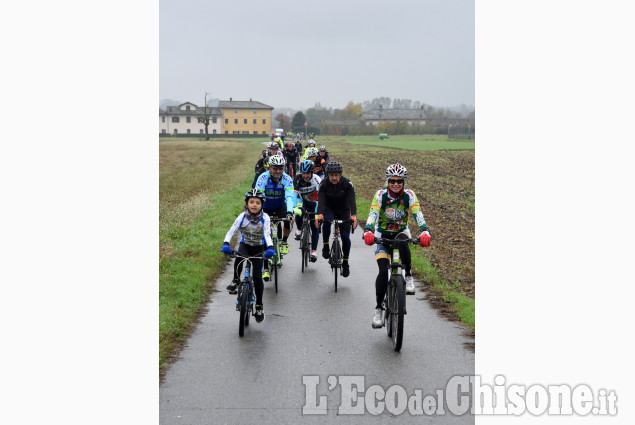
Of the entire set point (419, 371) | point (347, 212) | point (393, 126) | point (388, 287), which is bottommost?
point (419, 371)

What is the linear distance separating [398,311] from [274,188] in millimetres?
4596

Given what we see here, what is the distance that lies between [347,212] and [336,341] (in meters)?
3.60

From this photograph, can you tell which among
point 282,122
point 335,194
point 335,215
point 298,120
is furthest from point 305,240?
point 282,122

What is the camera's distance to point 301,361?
7297mm

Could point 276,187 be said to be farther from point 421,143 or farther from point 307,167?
point 421,143

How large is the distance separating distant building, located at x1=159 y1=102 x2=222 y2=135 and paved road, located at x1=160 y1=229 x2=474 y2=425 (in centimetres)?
13625

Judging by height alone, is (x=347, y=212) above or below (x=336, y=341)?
above

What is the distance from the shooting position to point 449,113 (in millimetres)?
152625

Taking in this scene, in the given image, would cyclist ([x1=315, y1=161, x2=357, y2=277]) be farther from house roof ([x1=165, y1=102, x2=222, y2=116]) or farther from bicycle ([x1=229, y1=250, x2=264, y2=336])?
house roof ([x1=165, y1=102, x2=222, y2=116])

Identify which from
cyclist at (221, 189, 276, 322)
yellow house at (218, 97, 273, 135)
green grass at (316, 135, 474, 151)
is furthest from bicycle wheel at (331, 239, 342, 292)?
yellow house at (218, 97, 273, 135)

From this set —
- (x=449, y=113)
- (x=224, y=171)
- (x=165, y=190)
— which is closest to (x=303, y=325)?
(x=165, y=190)

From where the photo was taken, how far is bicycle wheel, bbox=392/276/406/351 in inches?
298

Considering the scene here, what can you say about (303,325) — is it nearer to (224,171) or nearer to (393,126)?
(224,171)

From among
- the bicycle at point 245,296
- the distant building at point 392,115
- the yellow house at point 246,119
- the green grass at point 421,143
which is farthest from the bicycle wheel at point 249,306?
the distant building at point 392,115
